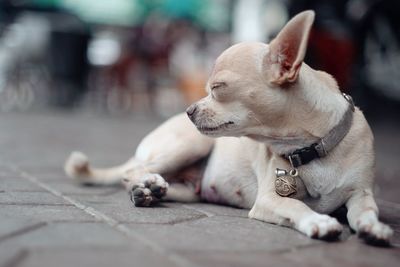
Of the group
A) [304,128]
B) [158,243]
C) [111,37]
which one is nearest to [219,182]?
[304,128]

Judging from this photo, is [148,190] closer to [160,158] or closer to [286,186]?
[160,158]

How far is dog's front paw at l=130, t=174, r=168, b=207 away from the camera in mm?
3369

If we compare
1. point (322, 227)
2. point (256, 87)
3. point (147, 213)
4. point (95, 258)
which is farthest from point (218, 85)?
point (95, 258)

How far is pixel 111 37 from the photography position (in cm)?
1708

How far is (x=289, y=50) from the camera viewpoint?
9.81ft

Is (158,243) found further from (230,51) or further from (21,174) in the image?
(21,174)

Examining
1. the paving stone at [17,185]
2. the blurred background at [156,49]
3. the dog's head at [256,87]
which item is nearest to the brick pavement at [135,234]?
the paving stone at [17,185]

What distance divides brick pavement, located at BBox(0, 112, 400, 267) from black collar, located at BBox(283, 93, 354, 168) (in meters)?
0.34

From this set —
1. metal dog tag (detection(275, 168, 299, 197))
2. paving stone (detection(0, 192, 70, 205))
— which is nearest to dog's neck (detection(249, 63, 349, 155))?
metal dog tag (detection(275, 168, 299, 197))

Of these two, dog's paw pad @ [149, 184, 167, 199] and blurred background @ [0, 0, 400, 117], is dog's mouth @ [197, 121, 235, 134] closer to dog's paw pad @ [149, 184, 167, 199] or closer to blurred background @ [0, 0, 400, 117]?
dog's paw pad @ [149, 184, 167, 199]

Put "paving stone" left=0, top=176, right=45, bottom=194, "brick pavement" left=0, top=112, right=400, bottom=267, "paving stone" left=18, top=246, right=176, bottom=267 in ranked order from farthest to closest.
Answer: "paving stone" left=0, top=176, right=45, bottom=194, "brick pavement" left=0, top=112, right=400, bottom=267, "paving stone" left=18, top=246, right=176, bottom=267

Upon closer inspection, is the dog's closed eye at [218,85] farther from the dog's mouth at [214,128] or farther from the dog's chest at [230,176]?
the dog's chest at [230,176]

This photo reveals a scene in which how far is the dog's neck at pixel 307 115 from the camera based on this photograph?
3037mm

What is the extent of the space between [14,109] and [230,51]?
29.8ft
